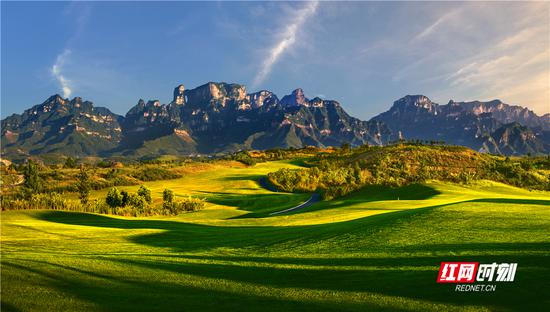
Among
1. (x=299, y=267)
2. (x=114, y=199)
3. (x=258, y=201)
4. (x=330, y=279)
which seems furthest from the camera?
(x=258, y=201)

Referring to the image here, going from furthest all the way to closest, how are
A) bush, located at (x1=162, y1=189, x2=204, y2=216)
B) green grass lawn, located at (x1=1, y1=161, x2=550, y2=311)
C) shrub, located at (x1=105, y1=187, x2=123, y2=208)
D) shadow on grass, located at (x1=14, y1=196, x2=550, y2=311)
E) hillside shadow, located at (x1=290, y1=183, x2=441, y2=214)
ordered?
1. bush, located at (x1=162, y1=189, x2=204, y2=216)
2. shrub, located at (x1=105, y1=187, x2=123, y2=208)
3. hillside shadow, located at (x1=290, y1=183, x2=441, y2=214)
4. green grass lawn, located at (x1=1, y1=161, x2=550, y2=311)
5. shadow on grass, located at (x1=14, y1=196, x2=550, y2=311)

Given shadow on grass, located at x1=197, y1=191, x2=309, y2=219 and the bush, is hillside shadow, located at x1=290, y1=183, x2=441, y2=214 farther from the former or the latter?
the bush

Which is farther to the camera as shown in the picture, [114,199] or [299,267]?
[114,199]

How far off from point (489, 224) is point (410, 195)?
30.7 metres

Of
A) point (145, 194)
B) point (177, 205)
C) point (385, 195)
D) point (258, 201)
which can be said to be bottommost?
point (258, 201)

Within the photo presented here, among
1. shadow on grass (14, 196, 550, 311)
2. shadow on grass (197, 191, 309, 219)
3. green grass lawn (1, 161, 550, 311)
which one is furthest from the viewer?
shadow on grass (197, 191, 309, 219)

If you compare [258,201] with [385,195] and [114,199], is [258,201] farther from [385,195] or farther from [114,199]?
[114,199]

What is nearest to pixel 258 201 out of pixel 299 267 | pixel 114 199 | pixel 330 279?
pixel 114 199

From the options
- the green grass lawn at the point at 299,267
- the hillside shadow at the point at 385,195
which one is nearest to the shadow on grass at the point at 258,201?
the hillside shadow at the point at 385,195

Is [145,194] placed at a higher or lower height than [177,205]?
higher

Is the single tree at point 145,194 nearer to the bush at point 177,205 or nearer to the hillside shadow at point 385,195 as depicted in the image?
the bush at point 177,205

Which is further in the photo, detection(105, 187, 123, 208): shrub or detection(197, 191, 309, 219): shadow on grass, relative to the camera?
detection(197, 191, 309, 219): shadow on grass

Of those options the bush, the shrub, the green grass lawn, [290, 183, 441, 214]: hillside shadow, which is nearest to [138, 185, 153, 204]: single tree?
the bush

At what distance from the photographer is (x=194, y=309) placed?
8508 mm
